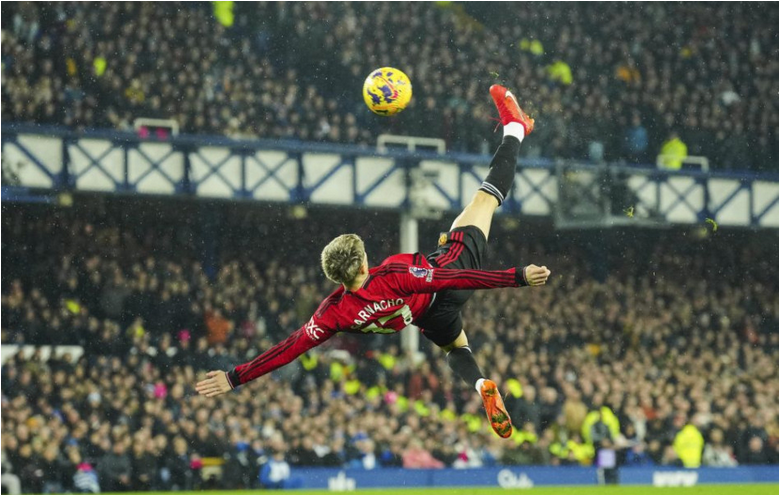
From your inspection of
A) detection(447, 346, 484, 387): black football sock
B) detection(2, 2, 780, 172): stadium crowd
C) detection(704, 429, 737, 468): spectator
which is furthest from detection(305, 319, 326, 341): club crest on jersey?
detection(2, 2, 780, 172): stadium crowd

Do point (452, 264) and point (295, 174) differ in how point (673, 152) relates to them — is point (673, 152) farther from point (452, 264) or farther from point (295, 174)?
point (452, 264)

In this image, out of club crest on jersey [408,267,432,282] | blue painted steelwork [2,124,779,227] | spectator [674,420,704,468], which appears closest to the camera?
club crest on jersey [408,267,432,282]

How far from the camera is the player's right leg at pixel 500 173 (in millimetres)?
9203

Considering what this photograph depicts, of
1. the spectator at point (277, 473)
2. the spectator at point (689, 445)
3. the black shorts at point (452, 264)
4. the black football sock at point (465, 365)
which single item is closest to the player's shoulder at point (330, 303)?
the black shorts at point (452, 264)

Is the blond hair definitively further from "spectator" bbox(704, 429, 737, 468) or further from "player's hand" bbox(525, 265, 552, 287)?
"spectator" bbox(704, 429, 737, 468)

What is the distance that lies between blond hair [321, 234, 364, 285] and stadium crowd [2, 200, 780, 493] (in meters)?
8.71

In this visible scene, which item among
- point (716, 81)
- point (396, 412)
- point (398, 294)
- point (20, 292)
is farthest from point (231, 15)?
point (398, 294)

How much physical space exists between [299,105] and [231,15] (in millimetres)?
2550

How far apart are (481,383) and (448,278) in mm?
1308

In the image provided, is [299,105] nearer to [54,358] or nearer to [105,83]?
[105,83]

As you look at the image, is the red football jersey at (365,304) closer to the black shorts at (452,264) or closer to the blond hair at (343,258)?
the blond hair at (343,258)

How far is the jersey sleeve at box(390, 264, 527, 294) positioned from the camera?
727cm

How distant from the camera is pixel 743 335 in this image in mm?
23109

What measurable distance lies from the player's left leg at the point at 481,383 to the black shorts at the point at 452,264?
0.83 feet
